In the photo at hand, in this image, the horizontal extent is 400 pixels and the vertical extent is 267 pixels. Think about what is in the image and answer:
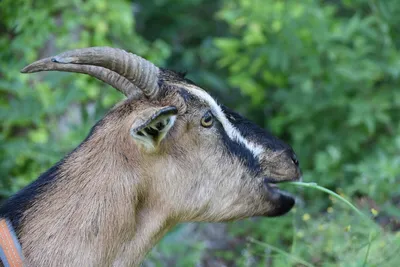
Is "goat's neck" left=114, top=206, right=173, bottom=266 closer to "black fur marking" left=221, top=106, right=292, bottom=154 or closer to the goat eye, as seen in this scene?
the goat eye

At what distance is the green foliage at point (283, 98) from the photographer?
19.7ft

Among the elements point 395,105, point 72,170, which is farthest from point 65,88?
point 395,105

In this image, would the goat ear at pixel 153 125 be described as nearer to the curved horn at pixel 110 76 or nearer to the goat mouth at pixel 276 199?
the curved horn at pixel 110 76

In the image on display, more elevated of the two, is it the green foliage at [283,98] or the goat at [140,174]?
the goat at [140,174]

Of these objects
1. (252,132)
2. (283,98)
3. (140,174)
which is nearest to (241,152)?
(252,132)

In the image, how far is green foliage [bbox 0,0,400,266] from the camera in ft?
19.7

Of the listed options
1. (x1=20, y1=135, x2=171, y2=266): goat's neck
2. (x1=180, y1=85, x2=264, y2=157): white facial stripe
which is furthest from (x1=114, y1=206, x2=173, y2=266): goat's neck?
(x1=180, y1=85, x2=264, y2=157): white facial stripe

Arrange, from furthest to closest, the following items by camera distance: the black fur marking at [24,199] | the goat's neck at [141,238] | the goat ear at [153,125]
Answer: the goat's neck at [141,238]
the black fur marking at [24,199]
the goat ear at [153,125]

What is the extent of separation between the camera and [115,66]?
12.7 feet

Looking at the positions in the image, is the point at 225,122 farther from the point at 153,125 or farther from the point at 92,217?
the point at 92,217

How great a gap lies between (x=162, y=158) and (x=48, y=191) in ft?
2.14

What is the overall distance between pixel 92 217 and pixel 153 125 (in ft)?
1.95

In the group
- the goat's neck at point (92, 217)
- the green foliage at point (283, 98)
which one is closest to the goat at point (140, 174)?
the goat's neck at point (92, 217)

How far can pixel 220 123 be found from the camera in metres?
4.32
